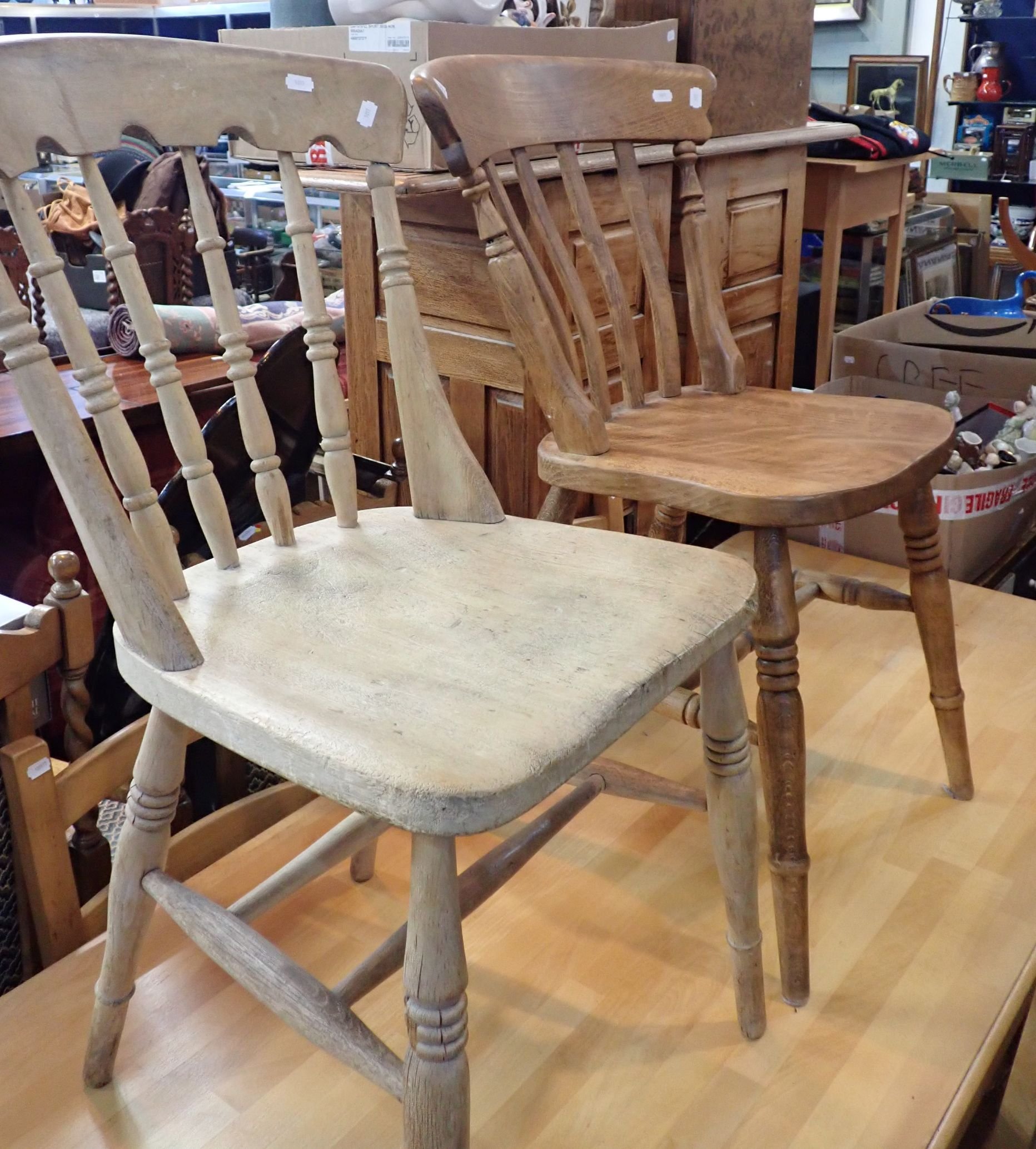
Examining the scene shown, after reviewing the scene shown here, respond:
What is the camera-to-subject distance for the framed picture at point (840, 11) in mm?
4777

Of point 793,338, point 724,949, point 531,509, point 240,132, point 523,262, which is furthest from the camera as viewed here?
point 793,338

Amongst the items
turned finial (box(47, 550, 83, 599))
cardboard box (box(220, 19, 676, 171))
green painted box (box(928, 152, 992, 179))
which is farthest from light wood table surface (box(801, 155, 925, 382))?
green painted box (box(928, 152, 992, 179))

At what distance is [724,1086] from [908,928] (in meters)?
0.30

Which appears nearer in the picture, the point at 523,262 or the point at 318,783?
the point at 318,783

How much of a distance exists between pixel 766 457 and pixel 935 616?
0.33m

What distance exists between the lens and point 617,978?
1.10 m

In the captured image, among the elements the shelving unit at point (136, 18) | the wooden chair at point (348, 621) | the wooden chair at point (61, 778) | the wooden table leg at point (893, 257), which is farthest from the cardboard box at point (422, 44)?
the shelving unit at point (136, 18)

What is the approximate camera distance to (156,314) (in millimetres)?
846

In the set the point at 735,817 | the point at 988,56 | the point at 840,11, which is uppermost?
the point at 840,11

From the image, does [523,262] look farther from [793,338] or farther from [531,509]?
[793,338]

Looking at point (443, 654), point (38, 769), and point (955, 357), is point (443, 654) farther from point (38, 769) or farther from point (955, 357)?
point (955, 357)

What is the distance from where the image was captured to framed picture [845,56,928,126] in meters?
4.71

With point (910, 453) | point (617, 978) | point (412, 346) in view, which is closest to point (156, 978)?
point (617, 978)

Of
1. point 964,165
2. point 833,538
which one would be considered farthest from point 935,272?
point 833,538
